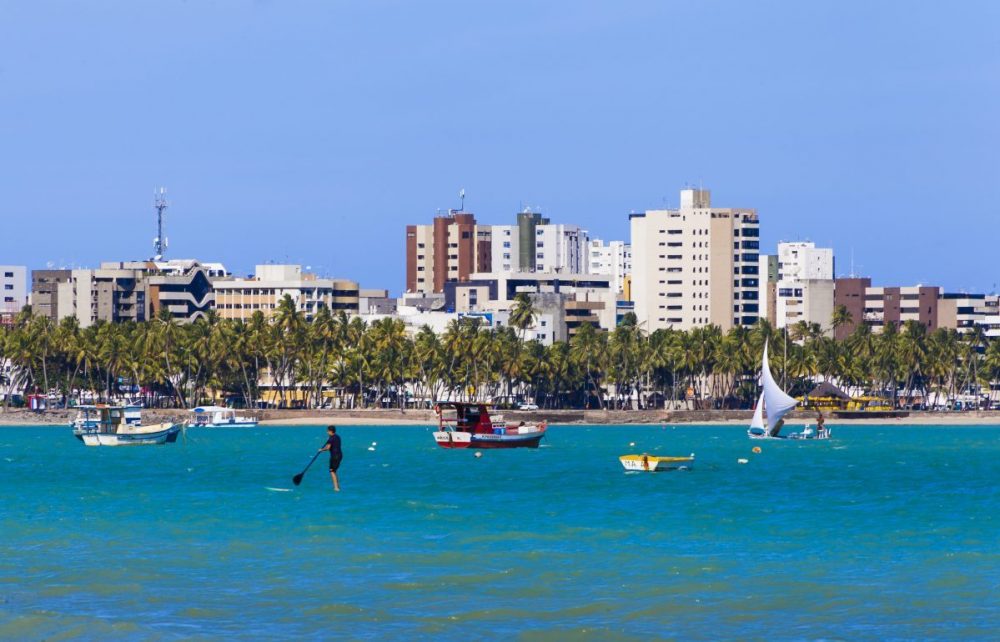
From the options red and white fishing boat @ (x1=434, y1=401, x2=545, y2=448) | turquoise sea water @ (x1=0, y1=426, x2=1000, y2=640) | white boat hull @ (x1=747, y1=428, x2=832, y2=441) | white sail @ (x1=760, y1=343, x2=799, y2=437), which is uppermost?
white sail @ (x1=760, y1=343, x2=799, y2=437)

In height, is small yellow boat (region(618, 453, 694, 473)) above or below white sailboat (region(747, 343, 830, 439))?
below

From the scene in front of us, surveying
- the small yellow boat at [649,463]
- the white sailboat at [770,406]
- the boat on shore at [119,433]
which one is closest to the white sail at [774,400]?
the white sailboat at [770,406]

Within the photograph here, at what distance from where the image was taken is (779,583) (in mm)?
41438

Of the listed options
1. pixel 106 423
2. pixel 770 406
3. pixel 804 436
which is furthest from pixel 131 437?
pixel 804 436

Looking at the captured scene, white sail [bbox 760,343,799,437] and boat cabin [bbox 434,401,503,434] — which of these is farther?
white sail [bbox 760,343,799,437]

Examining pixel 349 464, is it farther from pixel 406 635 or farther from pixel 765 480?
pixel 406 635

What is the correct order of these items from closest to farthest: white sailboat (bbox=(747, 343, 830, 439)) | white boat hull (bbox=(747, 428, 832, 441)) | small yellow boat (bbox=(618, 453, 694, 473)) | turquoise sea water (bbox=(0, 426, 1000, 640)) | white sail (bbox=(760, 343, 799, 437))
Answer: turquoise sea water (bbox=(0, 426, 1000, 640)) → small yellow boat (bbox=(618, 453, 694, 473)) → white sailboat (bbox=(747, 343, 830, 439)) → white sail (bbox=(760, 343, 799, 437)) → white boat hull (bbox=(747, 428, 832, 441))

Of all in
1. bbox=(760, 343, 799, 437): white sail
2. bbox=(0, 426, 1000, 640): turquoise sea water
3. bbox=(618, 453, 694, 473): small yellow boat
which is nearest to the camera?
bbox=(0, 426, 1000, 640): turquoise sea water

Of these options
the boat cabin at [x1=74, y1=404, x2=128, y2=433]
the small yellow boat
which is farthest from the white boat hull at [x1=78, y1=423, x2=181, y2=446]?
the small yellow boat

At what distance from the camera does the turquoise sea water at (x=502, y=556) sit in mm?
35562

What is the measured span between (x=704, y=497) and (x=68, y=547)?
32850mm

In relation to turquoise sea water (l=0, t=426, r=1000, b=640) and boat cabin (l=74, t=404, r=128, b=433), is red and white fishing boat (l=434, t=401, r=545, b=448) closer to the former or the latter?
boat cabin (l=74, t=404, r=128, b=433)

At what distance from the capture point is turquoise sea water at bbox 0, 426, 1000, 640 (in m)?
35.6

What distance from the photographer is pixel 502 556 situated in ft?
155
